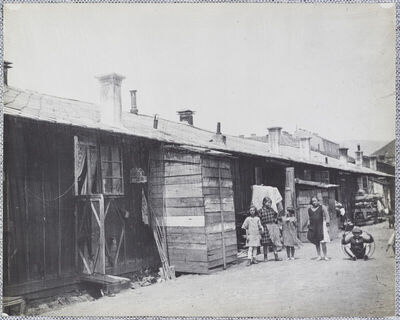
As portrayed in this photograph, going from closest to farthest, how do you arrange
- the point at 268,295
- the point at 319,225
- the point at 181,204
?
the point at 268,295 < the point at 181,204 < the point at 319,225

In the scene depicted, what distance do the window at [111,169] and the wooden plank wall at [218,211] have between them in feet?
7.24

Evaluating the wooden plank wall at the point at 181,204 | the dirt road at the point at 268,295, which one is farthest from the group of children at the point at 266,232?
the wooden plank wall at the point at 181,204

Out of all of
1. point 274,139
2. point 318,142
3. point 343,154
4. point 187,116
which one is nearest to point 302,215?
point 274,139

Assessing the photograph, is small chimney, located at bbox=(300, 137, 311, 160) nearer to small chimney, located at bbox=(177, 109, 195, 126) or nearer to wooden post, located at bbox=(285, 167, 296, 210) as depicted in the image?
small chimney, located at bbox=(177, 109, 195, 126)

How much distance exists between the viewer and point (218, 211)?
11.3 meters

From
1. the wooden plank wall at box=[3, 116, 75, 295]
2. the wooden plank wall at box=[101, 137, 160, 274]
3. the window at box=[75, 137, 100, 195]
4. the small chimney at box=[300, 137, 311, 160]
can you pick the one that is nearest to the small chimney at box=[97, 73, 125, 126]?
the wooden plank wall at box=[101, 137, 160, 274]

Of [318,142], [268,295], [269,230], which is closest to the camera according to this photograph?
[268,295]

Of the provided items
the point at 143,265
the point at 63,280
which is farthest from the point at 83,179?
the point at 143,265

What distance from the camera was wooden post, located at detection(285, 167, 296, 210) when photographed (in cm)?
1662

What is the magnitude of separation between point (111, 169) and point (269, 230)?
5.43 metres

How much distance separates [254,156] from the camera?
1417cm

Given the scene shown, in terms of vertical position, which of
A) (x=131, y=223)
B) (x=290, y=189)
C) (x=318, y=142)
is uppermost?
(x=318, y=142)

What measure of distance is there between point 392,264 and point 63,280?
785 centimetres

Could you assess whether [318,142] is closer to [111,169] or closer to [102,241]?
[111,169]
